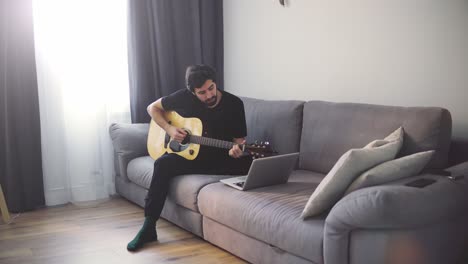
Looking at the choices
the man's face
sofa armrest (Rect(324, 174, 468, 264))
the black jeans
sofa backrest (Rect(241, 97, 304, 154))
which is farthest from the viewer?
sofa backrest (Rect(241, 97, 304, 154))

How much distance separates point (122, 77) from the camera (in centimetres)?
393

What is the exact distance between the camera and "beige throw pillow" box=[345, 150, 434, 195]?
1.98 meters

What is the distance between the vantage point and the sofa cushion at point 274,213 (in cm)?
204

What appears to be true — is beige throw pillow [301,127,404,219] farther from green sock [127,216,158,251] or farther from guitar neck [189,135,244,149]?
green sock [127,216,158,251]

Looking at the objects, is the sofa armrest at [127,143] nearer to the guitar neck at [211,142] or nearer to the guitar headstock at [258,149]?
the guitar neck at [211,142]

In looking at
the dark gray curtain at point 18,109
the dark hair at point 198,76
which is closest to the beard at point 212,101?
the dark hair at point 198,76

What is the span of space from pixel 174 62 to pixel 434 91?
2.21 meters

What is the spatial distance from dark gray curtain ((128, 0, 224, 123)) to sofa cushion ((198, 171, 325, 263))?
153 centimetres

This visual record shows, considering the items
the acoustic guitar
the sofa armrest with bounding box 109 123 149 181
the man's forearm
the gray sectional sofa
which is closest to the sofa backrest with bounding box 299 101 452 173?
the gray sectional sofa

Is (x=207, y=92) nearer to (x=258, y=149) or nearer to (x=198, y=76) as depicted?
(x=198, y=76)

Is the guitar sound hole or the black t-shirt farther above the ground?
the black t-shirt

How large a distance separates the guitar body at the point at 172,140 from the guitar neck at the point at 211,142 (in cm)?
3

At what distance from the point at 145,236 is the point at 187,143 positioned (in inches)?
24.9

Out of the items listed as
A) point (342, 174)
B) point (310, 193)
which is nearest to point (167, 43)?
point (310, 193)
